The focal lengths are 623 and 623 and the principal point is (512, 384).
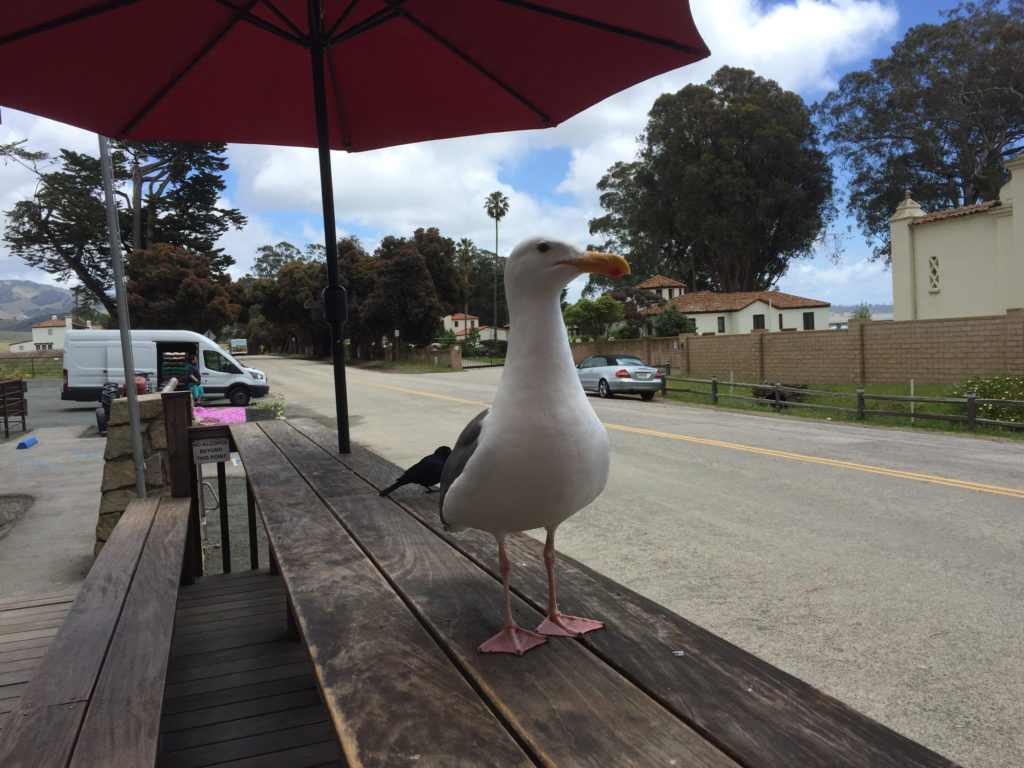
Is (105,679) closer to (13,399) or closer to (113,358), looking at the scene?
(13,399)

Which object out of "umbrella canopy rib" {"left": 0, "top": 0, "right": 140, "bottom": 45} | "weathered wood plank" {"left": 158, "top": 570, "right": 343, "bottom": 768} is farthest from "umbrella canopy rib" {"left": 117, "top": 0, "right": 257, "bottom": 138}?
"weathered wood plank" {"left": 158, "top": 570, "right": 343, "bottom": 768}

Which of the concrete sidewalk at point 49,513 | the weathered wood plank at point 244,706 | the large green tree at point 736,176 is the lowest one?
the concrete sidewalk at point 49,513

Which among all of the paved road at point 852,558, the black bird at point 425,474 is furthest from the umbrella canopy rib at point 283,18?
the paved road at point 852,558

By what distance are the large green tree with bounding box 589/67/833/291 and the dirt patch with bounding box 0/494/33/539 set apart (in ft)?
125

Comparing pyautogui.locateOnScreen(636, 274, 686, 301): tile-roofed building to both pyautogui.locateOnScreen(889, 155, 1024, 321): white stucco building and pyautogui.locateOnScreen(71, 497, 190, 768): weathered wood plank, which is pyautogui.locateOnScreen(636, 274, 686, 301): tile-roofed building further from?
pyautogui.locateOnScreen(71, 497, 190, 768): weathered wood plank

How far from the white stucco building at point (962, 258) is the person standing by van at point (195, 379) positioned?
895 inches

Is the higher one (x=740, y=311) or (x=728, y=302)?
(x=728, y=302)

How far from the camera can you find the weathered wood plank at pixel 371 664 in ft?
3.58

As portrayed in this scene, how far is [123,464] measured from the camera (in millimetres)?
5270

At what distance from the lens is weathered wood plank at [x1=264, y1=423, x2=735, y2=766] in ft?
3.48

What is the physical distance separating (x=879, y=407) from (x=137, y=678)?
52.8 ft

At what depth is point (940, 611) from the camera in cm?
389

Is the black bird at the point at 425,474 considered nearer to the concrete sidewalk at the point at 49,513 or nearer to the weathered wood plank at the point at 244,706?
the weathered wood plank at the point at 244,706

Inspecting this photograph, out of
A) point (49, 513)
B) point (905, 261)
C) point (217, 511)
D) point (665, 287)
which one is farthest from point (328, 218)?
point (665, 287)
